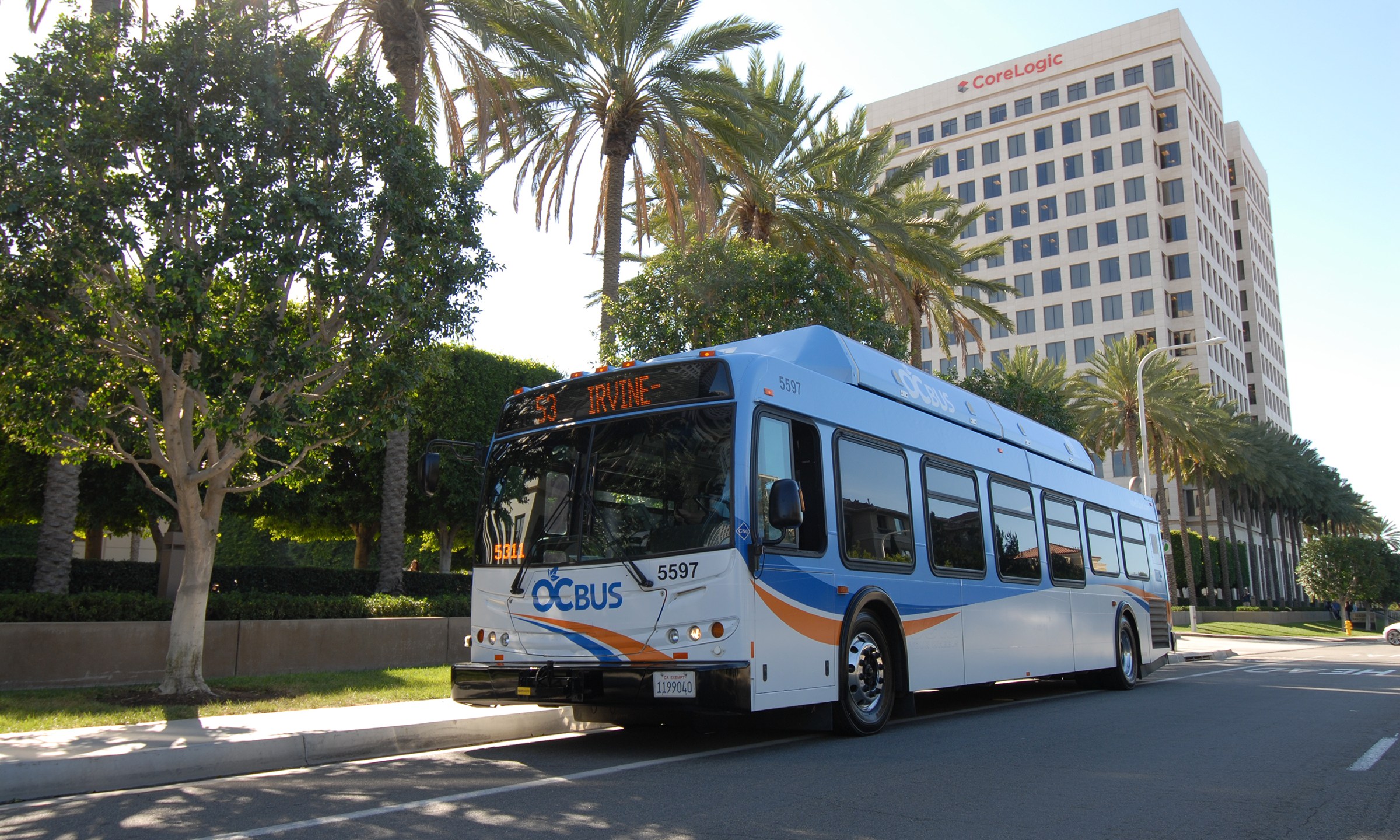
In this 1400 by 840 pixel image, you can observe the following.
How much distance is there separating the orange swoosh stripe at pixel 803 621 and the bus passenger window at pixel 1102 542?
23.1 ft

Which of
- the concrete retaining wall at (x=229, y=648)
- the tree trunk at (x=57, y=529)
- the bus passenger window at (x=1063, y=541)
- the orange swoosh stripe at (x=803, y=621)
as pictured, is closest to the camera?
the orange swoosh stripe at (x=803, y=621)

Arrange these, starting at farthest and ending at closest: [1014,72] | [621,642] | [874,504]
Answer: [1014,72]
[874,504]
[621,642]

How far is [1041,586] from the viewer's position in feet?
40.3

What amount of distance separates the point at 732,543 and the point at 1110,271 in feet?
249

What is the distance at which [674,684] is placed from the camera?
23.5 feet

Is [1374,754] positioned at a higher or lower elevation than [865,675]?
lower

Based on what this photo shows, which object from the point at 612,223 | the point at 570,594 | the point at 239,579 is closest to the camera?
the point at 570,594

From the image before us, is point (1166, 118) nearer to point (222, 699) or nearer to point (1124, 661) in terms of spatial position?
point (1124, 661)

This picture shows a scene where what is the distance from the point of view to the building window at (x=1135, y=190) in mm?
74812

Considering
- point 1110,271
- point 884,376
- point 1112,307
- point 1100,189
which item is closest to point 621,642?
point 884,376

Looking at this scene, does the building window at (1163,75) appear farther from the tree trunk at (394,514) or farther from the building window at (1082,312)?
the tree trunk at (394,514)

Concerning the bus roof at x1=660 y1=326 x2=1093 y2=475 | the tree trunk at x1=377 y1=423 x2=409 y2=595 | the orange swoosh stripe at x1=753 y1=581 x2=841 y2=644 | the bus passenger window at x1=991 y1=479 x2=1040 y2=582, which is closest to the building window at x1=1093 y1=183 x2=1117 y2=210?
the bus roof at x1=660 y1=326 x2=1093 y2=475

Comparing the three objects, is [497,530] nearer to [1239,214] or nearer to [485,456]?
[485,456]

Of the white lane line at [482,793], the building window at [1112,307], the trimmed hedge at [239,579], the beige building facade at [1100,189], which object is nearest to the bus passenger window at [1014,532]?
the white lane line at [482,793]
